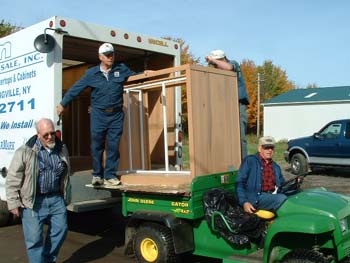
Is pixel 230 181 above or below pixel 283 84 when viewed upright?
Result: below

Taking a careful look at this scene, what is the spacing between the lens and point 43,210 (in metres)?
4.76

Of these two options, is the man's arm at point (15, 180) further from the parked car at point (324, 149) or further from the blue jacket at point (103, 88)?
the parked car at point (324, 149)

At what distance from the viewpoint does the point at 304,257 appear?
13.0 ft

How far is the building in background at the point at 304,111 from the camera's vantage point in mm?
39312

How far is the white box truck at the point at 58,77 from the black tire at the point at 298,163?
31.2 feet

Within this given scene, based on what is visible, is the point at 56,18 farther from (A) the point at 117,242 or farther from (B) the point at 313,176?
(B) the point at 313,176

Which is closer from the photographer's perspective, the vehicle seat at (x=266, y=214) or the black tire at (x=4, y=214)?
the vehicle seat at (x=266, y=214)

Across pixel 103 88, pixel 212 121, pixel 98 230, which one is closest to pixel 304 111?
pixel 98 230

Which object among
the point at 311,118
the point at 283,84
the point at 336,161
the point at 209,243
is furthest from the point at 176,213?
the point at 283,84

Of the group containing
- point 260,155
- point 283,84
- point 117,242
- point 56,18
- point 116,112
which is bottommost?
point 117,242

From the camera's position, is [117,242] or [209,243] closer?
[209,243]

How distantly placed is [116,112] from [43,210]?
1738mm

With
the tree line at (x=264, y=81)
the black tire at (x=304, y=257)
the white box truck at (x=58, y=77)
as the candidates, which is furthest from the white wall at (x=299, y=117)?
the black tire at (x=304, y=257)

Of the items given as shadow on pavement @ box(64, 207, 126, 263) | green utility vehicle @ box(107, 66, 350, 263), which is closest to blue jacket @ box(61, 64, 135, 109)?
green utility vehicle @ box(107, 66, 350, 263)
